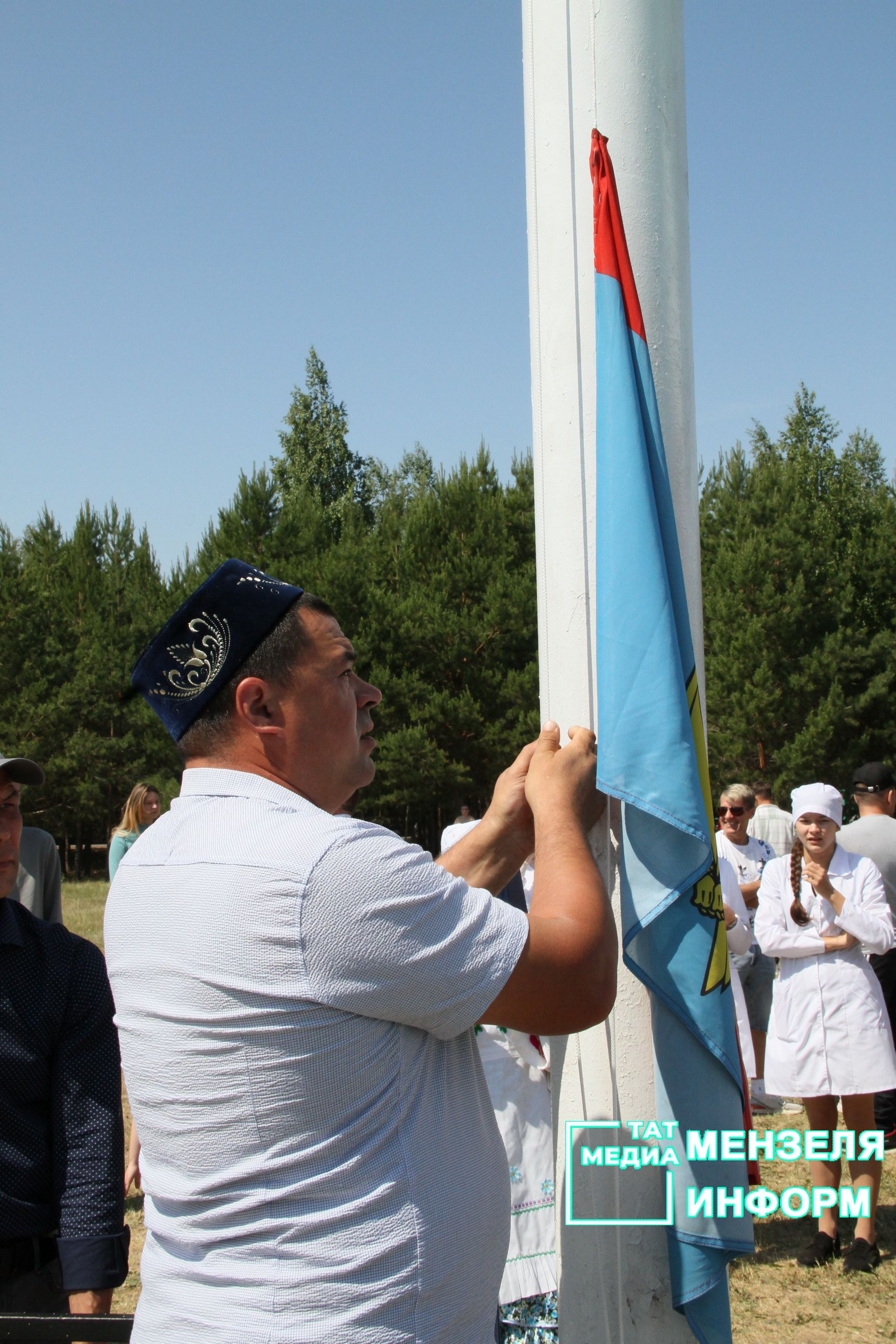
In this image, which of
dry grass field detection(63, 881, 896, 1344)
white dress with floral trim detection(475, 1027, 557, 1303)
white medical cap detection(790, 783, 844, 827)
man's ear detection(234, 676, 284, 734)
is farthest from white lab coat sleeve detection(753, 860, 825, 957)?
man's ear detection(234, 676, 284, 734)

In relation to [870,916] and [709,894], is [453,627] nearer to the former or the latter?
[870,916]

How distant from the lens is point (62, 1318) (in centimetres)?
192

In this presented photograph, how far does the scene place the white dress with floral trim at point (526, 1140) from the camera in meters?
3.81

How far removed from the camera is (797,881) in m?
5.46

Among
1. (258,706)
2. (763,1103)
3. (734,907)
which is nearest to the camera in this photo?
(258,706)

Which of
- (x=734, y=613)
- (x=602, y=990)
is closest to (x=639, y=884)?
(x=602, y=990)

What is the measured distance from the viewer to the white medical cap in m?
5.38

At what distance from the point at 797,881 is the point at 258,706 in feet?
14.5

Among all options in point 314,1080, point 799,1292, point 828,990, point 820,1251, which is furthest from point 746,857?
point 314,1080

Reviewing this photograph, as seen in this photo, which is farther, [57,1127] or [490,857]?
[57,1127]

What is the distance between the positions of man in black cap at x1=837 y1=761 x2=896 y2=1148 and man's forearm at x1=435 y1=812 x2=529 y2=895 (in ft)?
14.6

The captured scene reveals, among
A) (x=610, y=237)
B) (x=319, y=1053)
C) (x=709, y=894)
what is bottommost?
(x=319, y=1053)

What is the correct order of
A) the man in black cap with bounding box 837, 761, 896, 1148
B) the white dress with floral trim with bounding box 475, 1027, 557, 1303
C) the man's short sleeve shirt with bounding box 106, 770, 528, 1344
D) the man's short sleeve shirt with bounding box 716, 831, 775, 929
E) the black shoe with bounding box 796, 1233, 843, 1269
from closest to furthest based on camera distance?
the man's short sleeve shirt with bounding box 106, 770, 528, 1344 → the white dress with floral trim with bounding box 475, 1027, 557, 1303 → the black shoe with bounding box 796, 1233, 843, 1269 → the man in black cap with bounding box 837, 761, 896, 1148 → the man's short sleeve shirt with bounding box 716, 831, 775, 929

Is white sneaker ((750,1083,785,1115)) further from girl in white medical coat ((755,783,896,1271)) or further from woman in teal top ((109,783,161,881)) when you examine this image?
woman in teal top ((109,783,161,881))
